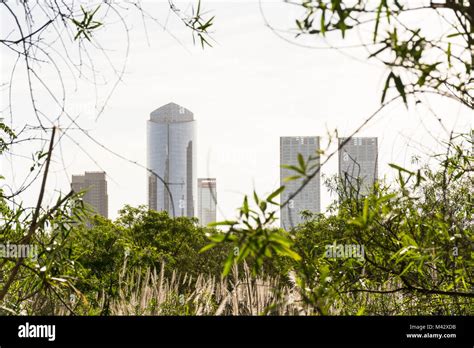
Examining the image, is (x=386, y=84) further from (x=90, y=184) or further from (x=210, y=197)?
(x=90, y=184)

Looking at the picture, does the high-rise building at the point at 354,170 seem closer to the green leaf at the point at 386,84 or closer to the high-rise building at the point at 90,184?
the green leaf at the point at 386,84

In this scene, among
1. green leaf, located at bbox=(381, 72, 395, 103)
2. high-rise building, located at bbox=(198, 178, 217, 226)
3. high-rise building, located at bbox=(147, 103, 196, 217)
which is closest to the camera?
green leaf, located at bbox=(381, 72, 395, 103)

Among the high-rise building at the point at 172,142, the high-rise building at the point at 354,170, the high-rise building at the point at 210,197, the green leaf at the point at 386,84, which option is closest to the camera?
the green leaf at the point at 386,84

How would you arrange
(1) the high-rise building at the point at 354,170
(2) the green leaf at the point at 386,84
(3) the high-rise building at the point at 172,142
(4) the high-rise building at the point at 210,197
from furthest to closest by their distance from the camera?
(3) the high-rise building at the point at 172,142
(1) the high-rise building at the point at 354,170
(4) the high-rise building at the point at 210,197
(2) the green leaf at the point at 386,84

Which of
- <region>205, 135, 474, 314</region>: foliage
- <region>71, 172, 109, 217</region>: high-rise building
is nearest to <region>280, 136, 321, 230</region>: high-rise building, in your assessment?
<region>205, 135, 474, 314</region>: foliage

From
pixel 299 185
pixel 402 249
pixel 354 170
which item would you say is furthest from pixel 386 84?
pixel 299 185

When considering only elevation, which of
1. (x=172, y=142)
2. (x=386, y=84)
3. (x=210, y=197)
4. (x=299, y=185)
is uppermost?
(x=172, y=142)

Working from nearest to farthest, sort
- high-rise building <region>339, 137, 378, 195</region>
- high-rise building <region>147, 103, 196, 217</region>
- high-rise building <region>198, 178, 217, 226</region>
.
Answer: high-rise building <region>198, 178, 217, 226</region> → high-rise building <region>339, 137, 378, 195</region> → high-rise building <region>147, 103, 196, 217</region>

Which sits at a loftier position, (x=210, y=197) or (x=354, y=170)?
(x=354, y=170)

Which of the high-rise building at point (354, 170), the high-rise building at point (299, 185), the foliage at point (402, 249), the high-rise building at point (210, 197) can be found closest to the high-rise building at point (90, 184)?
the high-rise building at point (210, 197)

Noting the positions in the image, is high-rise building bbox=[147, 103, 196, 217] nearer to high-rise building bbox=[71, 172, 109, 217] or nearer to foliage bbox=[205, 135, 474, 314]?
high-rise building bbox=[71, 172, 109, 217]

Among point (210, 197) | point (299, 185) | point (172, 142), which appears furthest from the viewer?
point (172, 142)

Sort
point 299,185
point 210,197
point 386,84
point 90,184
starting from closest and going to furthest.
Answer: point 386,84
point 210,197
point 90,184
point 299,185
